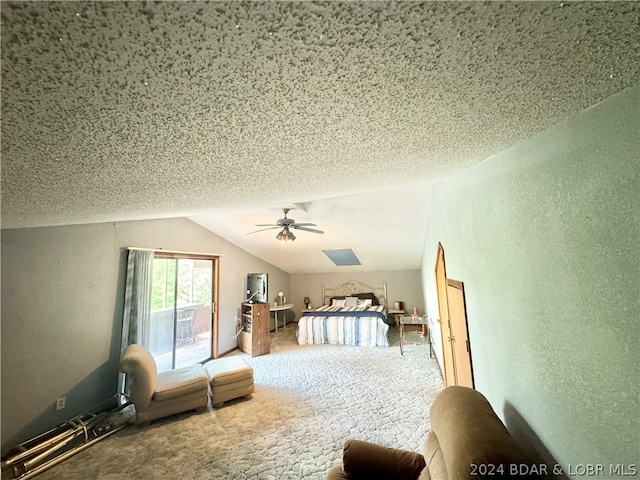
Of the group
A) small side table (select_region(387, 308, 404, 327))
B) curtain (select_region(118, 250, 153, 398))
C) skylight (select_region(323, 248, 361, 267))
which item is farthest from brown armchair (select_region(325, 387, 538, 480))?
small side table (select_region(387, 308, 404, 327))

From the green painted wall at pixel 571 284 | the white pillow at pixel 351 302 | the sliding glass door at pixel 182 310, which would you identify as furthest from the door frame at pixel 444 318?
the sliding glass door at pixel 182 310

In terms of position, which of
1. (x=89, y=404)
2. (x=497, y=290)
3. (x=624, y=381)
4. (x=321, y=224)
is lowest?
(x=89, y=404)

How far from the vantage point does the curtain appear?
3.32 m

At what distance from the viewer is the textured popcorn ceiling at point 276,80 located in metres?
0.39

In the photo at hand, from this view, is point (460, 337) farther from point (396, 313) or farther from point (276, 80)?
point (396, 313)

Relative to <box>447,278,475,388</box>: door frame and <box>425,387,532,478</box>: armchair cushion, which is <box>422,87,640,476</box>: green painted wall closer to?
<box>425,387,532,478</box>: armchair cushion

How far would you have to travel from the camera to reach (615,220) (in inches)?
25.3

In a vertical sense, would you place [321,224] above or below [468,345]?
above

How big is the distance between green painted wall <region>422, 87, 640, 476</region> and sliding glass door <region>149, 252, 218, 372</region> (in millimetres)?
4326


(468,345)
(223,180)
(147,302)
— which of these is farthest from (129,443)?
(468,345)

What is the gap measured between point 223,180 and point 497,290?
5.02 feet

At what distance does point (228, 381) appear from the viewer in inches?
122

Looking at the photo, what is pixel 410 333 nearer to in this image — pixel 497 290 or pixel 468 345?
pixel 468 345

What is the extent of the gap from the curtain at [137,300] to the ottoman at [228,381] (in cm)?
104
